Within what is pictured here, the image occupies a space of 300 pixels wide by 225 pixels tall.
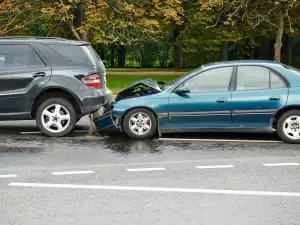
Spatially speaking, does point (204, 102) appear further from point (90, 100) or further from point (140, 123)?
point (90, 100)

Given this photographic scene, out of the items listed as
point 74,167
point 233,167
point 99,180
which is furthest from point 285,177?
point 74,167

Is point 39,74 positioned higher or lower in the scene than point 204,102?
higher

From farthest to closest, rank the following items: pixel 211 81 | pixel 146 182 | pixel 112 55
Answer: pixel 112 55
pixel 211 81
pixel 146 182

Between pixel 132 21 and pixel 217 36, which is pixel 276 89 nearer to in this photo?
pixel 132 21

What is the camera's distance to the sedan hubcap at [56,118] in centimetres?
1097

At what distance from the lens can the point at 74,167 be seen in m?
8.12

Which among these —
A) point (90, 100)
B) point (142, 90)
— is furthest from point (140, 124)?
point (90, 100)

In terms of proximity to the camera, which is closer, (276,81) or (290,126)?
(290,126)

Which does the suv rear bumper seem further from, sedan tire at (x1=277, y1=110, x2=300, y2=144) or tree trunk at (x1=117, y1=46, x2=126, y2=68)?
tree trunk at (x1=117, y1=46, x2=126, y2=68)

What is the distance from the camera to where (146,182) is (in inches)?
282

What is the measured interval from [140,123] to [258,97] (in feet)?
6.69

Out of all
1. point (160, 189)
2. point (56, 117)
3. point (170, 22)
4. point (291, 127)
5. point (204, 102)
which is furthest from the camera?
point (170, 22)

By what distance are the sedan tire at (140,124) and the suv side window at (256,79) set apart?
1560 millimetres

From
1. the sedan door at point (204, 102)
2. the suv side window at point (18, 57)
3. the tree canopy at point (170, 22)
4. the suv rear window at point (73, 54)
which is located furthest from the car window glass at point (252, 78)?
the tree canopy at point (170, 22)
